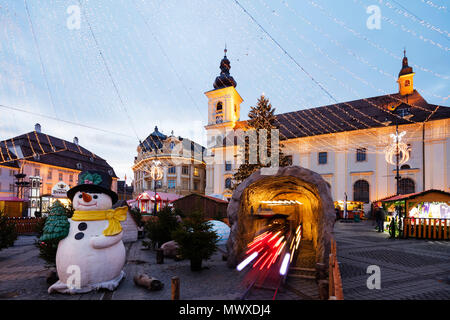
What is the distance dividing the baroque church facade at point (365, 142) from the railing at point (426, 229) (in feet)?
40.4

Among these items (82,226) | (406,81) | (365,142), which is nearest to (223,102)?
(365,142)

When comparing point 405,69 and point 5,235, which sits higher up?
point 405,69

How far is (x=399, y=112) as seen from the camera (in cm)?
3225

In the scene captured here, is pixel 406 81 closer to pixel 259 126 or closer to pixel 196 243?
pixel 259 126

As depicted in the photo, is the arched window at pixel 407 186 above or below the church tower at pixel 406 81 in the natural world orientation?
below

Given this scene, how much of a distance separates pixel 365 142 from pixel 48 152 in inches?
1837

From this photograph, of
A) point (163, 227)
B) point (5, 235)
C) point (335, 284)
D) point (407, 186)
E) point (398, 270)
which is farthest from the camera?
point (407, 186)

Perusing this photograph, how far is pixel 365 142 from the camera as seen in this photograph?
33.4 meters

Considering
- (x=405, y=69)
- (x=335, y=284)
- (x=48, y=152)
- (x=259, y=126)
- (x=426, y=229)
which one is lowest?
(x=426, y=229)

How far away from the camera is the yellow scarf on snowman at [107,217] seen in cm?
588

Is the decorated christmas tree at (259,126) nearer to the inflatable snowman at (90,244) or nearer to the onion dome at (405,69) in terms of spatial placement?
the inflatable snowman at (90,244)

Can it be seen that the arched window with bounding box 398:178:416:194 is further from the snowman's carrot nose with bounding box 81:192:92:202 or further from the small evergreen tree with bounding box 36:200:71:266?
the small evergreen tree with bounding box 36:200:71:266

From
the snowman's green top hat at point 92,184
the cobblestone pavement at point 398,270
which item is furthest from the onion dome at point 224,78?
the snowman's green top hat at point 92,184
